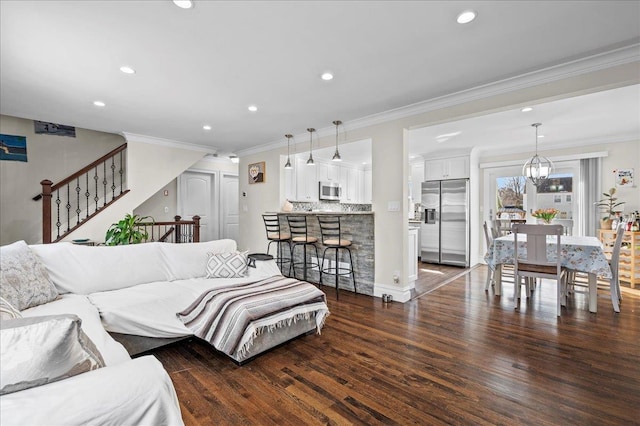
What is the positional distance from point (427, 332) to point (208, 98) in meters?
3.45

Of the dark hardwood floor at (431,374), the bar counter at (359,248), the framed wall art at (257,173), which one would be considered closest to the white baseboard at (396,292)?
the bar counter at (359,248)

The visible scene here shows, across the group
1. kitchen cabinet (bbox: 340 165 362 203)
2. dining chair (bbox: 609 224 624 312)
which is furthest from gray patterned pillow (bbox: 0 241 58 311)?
kitchen cabinet (bbox: 340 165 362 203)

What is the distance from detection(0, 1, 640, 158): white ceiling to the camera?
194 centimetres

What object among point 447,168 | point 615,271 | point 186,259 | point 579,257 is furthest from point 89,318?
point 447,168

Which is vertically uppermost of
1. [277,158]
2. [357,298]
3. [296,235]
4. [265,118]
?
[265,118]

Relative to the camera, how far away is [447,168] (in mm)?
6188

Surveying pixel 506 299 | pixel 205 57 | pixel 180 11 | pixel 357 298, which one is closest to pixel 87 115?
pixel 205 57

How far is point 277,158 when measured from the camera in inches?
213

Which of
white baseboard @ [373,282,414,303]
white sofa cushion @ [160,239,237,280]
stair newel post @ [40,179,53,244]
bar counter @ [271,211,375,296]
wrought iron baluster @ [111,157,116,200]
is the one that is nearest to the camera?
white sofa cushion @ [160,239,237,280]

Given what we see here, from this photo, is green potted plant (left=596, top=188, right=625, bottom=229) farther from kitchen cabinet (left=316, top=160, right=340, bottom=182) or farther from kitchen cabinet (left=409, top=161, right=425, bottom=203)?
kitchen cabinet (left=316, top=160, right=340, bottom=182)

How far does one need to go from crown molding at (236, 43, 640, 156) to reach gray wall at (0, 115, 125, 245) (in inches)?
181

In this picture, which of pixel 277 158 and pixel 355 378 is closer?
pixel 355 378

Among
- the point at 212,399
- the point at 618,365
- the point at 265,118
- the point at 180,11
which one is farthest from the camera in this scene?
the point at 265,118

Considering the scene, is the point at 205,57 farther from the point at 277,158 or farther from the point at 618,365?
the point at 618,365
